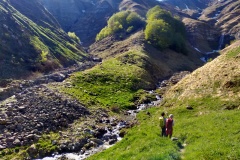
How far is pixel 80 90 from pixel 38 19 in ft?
273

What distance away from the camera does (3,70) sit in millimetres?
65938

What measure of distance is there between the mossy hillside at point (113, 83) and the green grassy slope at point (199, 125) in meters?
10.3

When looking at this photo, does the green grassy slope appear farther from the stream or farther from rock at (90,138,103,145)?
rock at (90,138,103,145)

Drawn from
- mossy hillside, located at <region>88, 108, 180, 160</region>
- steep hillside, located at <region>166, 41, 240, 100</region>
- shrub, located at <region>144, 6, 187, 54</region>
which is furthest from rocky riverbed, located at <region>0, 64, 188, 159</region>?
shrub, located at <region>144, 6, 187, 54</region>

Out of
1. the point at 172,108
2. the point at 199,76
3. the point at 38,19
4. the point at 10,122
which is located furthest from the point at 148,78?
the point at 38,19

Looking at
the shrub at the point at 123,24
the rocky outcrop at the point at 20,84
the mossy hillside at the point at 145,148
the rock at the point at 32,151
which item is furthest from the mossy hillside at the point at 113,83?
the shrub at the point at 123,24

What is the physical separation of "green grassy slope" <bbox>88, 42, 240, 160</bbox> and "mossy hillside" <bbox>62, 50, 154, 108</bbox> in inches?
405

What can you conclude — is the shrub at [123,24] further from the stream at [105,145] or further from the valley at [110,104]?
the stream at [105,145]

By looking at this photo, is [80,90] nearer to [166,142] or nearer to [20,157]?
[20,157]

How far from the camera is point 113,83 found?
2672 inches

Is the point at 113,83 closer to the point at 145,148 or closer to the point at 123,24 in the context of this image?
the point at 145,148

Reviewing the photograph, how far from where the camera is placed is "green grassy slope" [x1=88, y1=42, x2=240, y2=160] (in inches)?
918

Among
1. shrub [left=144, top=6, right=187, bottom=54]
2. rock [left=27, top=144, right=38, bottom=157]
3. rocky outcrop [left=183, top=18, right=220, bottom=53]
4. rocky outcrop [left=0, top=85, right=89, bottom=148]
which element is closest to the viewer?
rock [left=27, top=144, right=38, bottom=157]

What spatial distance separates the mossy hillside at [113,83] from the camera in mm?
56750
